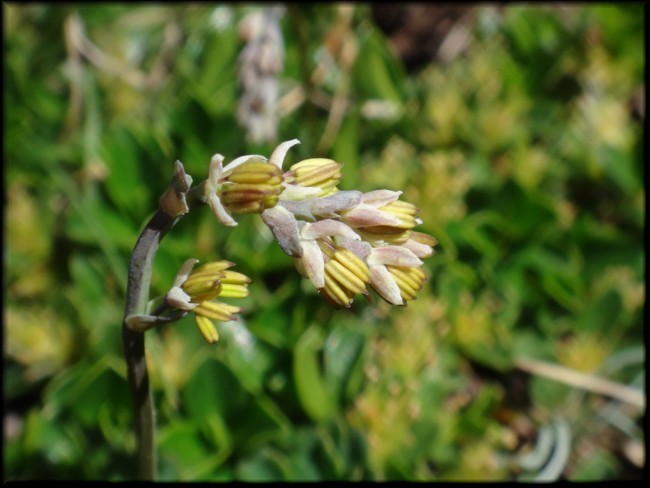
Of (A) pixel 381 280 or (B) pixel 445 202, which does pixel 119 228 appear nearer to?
(B) pixel 445 202

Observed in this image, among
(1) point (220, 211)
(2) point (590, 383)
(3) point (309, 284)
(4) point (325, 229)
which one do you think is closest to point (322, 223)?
(4) point (325, 229)

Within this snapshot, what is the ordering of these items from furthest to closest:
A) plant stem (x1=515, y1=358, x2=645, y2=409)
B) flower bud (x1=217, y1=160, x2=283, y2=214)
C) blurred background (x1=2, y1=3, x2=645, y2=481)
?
plant stem (x1=515, y1=358, x2=645, y2=409) → blurred background (x1=2, y1=3, x2=645, y2=481) → flower bud (x1=217, y1=160, x2=283, y2=214)

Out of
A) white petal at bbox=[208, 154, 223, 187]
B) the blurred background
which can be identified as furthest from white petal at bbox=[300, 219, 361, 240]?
the blurred background

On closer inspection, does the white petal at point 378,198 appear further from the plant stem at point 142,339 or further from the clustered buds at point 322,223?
the plant stem at point 142,339

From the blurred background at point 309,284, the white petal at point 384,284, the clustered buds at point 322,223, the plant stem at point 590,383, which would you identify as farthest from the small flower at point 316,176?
the plant stem at point 590,383

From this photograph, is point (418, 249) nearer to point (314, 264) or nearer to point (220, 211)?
point (314, 264)

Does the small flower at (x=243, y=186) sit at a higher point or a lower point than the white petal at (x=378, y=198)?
Answer: lower

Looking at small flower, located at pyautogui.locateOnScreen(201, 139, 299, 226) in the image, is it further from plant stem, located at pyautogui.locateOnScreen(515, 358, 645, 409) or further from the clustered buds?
plant stem, located at pyautogui.locateOnScreen(515, 358, 645, 409)
